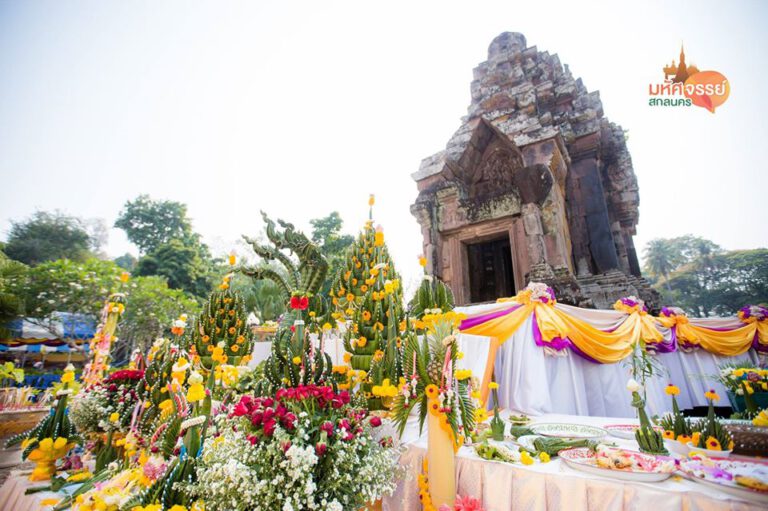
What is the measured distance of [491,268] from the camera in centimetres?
1066

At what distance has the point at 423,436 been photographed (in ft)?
9.78

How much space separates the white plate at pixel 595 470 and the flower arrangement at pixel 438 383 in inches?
26.7

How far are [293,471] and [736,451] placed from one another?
3190 millimetres

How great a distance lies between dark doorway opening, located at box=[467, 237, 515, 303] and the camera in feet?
33.9

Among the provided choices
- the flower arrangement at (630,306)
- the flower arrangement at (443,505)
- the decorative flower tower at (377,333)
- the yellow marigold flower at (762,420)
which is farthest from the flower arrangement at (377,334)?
the flower arrangement at (630,306)

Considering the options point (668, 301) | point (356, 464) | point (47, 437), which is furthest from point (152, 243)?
point (668, 301)

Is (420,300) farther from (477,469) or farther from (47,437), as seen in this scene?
(47,437)

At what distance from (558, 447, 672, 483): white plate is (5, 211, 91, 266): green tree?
37.6 metres

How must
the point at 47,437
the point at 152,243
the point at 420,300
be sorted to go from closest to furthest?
1. the point at 47,437
2. the point at 420,300
3. the point at 152,243

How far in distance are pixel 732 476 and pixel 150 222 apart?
134 feet

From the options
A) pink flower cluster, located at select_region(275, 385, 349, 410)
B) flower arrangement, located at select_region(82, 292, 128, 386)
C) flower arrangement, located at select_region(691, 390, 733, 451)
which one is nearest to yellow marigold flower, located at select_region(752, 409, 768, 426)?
flower arrangement, located at select_region(691, 390, 733, 451)

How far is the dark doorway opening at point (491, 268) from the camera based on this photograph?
33.9 feet

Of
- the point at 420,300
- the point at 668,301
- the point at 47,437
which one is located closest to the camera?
the point at 47,437

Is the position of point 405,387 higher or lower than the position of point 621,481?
higher
